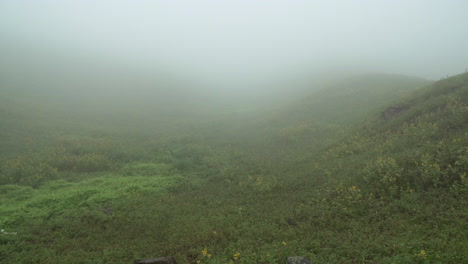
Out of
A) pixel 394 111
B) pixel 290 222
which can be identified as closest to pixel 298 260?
pixel 290 222

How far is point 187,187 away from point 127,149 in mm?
10652

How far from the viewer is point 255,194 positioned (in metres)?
15.2

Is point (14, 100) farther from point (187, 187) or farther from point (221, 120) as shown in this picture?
point (187, 187)

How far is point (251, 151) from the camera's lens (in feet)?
82.7

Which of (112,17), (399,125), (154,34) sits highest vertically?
(112,17)

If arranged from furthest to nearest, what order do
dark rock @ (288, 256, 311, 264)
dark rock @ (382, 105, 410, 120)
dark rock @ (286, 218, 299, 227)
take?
1. dark rock @ (382, 105, 410, 120)
2. dark rock @ (286, 218, 299, 227)
3. dark rock @ (288, 256, 311, 264)

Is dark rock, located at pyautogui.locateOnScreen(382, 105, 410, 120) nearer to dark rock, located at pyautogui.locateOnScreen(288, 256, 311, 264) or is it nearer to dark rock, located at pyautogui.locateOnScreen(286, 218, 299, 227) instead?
dark rock, located at pyautogui.locateOnScreen(286, 218, 299, 227)

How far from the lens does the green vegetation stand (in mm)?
9617

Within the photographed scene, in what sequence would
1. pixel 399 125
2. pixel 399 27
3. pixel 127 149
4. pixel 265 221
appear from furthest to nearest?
pixel 399 27
pixel 127 149
pixel 399 125
pixel 265 221

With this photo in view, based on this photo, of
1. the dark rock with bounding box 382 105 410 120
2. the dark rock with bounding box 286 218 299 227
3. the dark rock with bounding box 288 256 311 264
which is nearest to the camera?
the dark rock with bounding box 288 256 311 264

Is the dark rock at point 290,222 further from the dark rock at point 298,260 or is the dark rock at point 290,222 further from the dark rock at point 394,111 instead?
the dark rock at point 394,111

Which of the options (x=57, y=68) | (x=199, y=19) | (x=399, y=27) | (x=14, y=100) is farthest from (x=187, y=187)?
(x=399, y=27)

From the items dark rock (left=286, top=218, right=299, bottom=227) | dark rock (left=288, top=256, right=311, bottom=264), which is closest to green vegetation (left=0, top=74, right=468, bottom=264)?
dark rock (left=286, top=218, right=299, bottom=227)

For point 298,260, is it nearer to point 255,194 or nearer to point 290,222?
point 290,222
